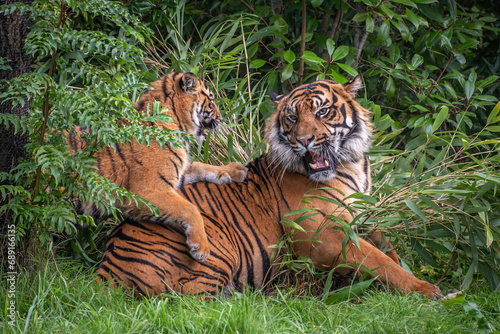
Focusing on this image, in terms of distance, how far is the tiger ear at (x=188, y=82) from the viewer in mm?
3869

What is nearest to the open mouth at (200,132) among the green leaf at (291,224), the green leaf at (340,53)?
the green leaf at (291,224)

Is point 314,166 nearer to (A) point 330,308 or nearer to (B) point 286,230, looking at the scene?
(B) point 286,230

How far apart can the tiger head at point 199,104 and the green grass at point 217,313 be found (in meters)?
1.33

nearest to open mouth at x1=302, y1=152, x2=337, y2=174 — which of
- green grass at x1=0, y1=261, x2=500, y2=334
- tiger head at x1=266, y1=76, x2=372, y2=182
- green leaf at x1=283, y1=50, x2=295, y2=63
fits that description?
tiger head at x1=266, y1=76, x2=372, y2=182

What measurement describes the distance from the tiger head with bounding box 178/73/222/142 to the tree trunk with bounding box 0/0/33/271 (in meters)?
1.12

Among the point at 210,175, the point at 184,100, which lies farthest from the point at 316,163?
the point at 184,100

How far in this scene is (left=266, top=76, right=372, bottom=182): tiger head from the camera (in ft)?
12.0

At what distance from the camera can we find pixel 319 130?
3.65m

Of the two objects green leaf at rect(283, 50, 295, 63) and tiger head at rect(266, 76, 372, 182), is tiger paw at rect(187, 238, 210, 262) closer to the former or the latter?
tiger head at rect(266, 76, 372, 182)

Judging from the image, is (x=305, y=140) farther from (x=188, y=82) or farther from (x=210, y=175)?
(x=188, y=82)

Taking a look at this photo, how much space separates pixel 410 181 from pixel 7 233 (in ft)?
9.63

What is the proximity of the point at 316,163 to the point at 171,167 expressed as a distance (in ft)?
3.25

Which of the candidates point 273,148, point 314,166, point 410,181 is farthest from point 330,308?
point 410,181

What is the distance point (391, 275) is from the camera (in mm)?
3492
